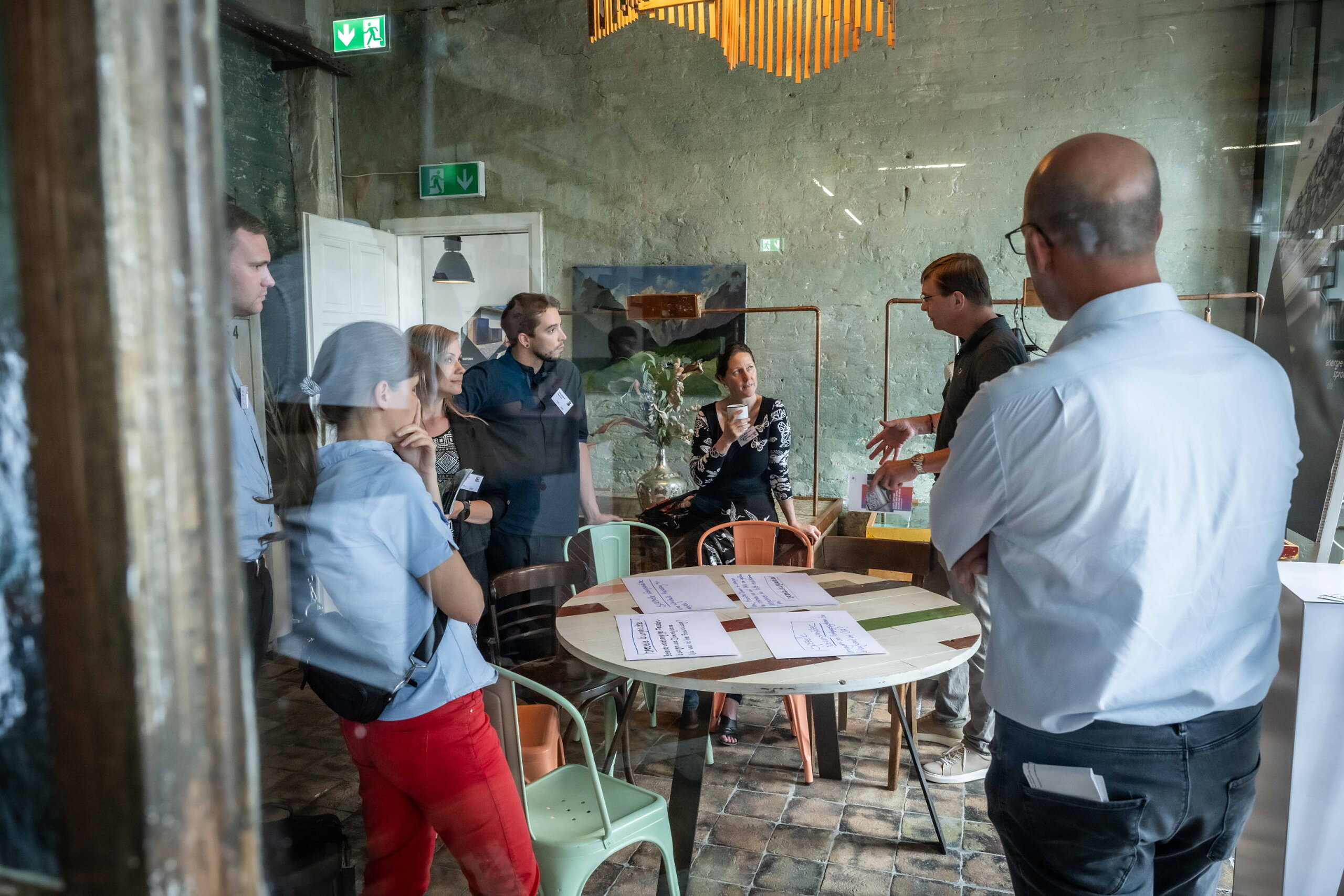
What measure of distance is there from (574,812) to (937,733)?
5.74ft

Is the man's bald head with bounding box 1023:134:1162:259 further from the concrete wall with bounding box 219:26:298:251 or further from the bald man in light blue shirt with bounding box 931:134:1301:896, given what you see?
the concrete wall with bounding box 219:26:298:251

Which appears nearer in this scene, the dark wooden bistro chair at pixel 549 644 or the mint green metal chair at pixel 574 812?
the mint green metal chair at pixel 574 812

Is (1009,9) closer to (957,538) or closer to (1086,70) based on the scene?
(1086,70)

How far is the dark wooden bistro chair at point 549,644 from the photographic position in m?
2.33

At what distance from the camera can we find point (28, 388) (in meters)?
0.18

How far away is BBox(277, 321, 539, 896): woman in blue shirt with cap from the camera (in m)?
0.82

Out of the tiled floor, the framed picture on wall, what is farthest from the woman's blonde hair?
the framed picture on wall

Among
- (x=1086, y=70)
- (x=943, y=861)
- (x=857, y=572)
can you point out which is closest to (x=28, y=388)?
(x=943, y=861)

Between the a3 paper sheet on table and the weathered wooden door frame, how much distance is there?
163 cm

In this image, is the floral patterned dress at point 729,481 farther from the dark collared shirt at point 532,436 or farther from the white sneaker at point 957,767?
the white sneaker at point 957,767

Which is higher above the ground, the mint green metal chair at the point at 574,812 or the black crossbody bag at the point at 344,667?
the black crossbody bag at the point at 344,667

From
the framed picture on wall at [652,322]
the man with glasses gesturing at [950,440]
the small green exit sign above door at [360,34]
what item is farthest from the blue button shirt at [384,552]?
the framed picture on wall at [652,322]

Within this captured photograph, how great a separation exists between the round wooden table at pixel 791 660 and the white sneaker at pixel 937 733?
44 centimetres

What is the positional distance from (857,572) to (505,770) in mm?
1736
